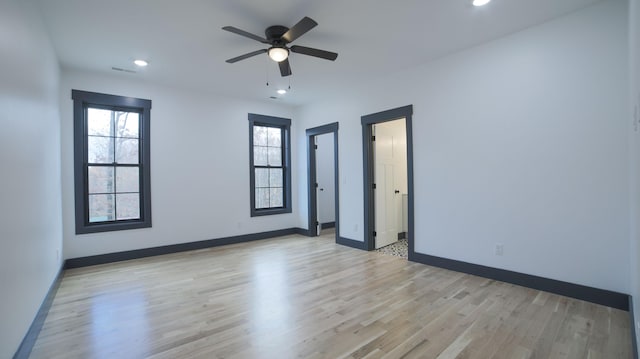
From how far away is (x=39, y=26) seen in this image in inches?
106

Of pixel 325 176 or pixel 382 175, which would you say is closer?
pixel 382 175

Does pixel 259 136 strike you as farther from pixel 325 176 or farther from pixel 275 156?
pixel 325 176

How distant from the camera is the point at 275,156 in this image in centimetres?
637

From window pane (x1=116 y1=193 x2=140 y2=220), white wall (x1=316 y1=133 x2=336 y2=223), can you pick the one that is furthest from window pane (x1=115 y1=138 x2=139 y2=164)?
white wall (x1=316 y1=133 x2=336 y2=223)

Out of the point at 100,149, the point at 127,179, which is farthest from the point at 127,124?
the point at 127,179

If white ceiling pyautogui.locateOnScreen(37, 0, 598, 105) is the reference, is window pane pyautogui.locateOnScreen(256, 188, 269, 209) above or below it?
below

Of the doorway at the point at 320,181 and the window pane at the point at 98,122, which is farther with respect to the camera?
the doorway at the point at 320,181

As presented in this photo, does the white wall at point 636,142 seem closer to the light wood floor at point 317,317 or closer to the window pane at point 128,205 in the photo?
the light wood floor at point 317,317

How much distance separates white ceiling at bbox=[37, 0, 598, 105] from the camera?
2684 mm

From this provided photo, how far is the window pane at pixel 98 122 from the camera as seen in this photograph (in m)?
4.37

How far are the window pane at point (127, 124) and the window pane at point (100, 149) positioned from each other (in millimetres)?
194

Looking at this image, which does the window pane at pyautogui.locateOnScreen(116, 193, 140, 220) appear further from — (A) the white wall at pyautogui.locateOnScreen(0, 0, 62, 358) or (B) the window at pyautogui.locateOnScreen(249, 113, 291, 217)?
(B) the window at pyautogui.locateOnScreen(249, 113, 291, 217)

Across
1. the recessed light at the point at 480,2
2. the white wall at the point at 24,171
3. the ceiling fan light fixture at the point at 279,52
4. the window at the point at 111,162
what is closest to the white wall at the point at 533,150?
the recessed light at the point at 480,2

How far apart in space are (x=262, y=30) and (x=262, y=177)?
11.3ft
